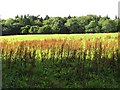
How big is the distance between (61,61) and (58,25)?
3516 mm

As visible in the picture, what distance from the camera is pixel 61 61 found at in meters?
10.7

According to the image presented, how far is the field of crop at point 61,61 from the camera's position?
31.5 feet

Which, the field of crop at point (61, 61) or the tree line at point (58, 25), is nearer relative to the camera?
the field of crop at point (61, 61)

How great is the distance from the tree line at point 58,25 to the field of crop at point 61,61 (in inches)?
38.7

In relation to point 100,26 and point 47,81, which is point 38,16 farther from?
point 47,81

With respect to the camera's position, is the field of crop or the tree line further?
the tree line

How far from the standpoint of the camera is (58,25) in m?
13.9

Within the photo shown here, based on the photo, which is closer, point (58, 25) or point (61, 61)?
point (61, 61)

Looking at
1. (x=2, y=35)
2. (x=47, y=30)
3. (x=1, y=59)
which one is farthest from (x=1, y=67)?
(x=47, y=30)

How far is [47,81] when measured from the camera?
31.5 ft

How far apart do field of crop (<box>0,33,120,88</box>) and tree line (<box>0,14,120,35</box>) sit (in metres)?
0.98

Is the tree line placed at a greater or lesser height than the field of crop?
greater

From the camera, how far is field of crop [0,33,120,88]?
959cm

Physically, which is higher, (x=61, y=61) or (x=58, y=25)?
(x=58, y=25)
